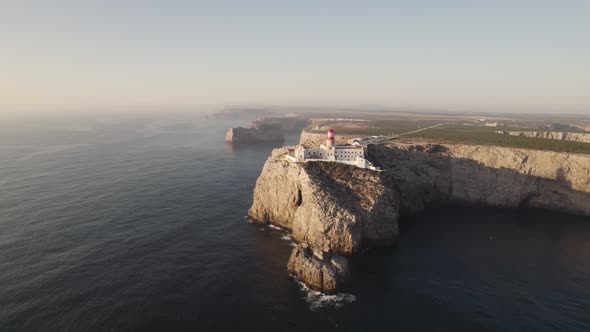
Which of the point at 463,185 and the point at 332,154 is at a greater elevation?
the point at 332,154

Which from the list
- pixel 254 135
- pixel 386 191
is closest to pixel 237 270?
pixel 386 191

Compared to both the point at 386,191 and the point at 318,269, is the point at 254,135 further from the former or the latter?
the point at 318,269

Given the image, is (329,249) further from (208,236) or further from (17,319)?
(17,319)

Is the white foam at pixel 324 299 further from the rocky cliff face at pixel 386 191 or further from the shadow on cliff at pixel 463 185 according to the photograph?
the shadow on cliff at pixel 463 185

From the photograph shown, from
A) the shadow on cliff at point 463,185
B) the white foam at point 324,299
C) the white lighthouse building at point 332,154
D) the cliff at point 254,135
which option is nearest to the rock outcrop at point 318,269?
the white foam at point 324,299

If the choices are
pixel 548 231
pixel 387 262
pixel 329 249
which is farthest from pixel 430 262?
pixel 548 231

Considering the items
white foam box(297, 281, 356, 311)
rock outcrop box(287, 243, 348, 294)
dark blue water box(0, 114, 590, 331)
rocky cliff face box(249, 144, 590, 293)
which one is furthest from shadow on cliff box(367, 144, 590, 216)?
white foam box(297, 281, 356, 311)
